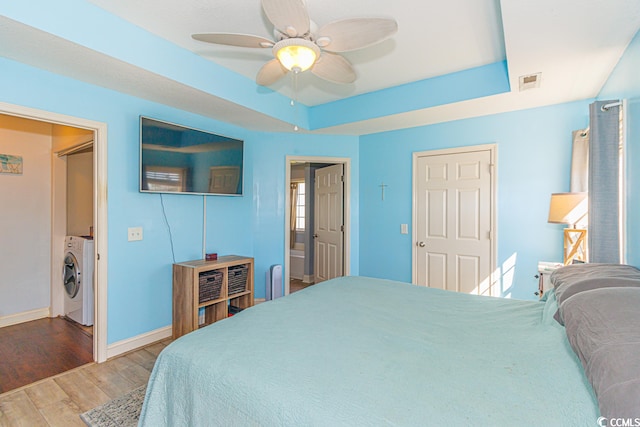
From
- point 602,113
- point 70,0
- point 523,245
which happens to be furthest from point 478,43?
point 70,0

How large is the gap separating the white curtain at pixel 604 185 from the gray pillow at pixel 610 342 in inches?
40.0

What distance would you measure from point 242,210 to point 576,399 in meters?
3.43

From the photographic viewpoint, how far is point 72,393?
211cm

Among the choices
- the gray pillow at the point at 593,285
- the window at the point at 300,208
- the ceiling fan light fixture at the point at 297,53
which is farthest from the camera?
the window at the point at 300,208

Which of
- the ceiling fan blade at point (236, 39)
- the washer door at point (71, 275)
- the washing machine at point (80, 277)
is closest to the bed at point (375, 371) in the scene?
the ceiling fan blade at point (236, 39)

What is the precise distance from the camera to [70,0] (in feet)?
5.92

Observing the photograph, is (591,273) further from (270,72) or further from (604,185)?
(270,72)

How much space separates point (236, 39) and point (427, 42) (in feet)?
4.69

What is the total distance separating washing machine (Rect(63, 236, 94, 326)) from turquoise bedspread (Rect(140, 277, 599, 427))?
8.29 ft

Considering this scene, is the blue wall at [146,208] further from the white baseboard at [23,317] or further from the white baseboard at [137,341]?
the white baseboard at [23,317]

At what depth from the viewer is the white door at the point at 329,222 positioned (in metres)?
4.37

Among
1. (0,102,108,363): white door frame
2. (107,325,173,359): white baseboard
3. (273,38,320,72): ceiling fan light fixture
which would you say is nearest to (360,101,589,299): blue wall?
(273,38,320,72): ceiling fan light fixture

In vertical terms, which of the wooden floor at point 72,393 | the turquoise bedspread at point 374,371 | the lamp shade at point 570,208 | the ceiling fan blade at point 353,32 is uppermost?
the ceiling fan blade at point 353,32

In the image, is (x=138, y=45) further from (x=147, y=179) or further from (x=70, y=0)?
(x=147, y=179)
